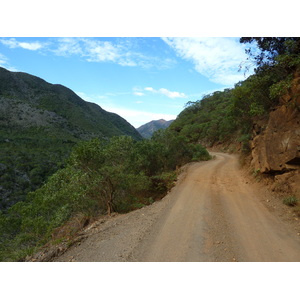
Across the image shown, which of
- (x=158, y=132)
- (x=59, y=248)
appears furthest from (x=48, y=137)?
(x=59, y=248)

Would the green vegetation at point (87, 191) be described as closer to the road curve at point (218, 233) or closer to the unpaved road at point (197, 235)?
the unpaved road at point (197, 235)

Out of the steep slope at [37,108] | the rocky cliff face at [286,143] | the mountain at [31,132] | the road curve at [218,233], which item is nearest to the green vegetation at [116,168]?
the mountain at [31,132]

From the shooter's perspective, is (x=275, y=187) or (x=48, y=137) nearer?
(x=275, y=187)

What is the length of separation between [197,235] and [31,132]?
72674mm

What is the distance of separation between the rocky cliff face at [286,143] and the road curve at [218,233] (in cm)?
138

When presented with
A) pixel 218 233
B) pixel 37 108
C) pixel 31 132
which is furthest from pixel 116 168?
pixel 37 108

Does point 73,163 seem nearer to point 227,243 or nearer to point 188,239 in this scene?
point 188,239

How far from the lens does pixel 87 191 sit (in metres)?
9.99

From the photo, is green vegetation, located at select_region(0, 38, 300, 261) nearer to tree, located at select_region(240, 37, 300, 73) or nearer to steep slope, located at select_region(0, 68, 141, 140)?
tree, located at select_region(240, 37, 300, 73)

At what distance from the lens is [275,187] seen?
8672 mm

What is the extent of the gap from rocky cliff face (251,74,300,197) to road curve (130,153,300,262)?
1385 mm

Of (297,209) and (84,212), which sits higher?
(297,209)

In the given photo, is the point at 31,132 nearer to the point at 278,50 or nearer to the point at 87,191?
the point at 87,191

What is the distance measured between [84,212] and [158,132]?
12.4m
